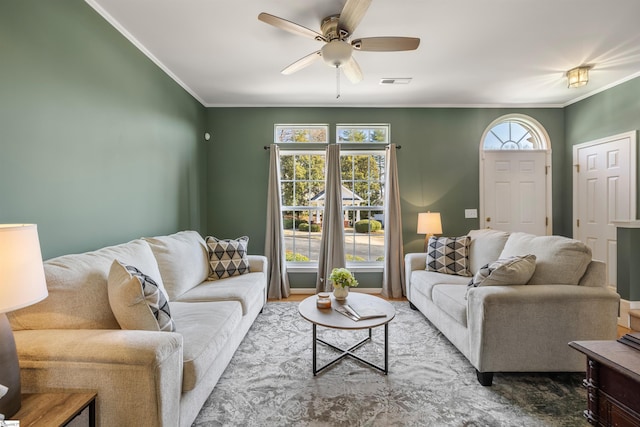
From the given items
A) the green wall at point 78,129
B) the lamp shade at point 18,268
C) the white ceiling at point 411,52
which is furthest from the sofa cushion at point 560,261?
the green wall at point 78,129

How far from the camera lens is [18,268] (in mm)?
1086

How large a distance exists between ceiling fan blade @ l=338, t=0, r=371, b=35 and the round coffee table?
1.99 meters

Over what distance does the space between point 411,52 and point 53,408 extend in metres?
3.37

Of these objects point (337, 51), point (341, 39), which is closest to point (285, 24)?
point (337, 51)

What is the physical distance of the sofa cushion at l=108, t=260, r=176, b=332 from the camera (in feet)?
4.98

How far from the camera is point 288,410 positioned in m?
1.81

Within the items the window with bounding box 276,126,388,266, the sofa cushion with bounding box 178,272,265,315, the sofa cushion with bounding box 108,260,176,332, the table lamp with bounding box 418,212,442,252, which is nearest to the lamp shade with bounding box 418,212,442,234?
the table lamp with bounding box 418,212,442,252

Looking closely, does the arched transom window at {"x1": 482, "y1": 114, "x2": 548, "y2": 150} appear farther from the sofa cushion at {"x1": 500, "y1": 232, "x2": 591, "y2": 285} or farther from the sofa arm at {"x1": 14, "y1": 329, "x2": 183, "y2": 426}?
the sofa arm at {"x1": 14, "y1": 329, "x2": 183, "y2": 426}

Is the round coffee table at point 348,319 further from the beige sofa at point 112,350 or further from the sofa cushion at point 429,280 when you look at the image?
the sofa cushion at point 429,280

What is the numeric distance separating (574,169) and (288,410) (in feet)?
15.6

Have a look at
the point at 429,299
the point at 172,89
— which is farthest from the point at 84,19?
the point at 429,299

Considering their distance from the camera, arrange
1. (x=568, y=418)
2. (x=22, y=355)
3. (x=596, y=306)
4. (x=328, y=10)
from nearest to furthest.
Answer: (x=22, y=355) → (x=568, y=418) → (x=596, y=306) → (x=328, y=10)

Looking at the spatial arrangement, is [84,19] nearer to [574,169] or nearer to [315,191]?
[315,191]

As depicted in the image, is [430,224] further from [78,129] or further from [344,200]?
[78,129]
